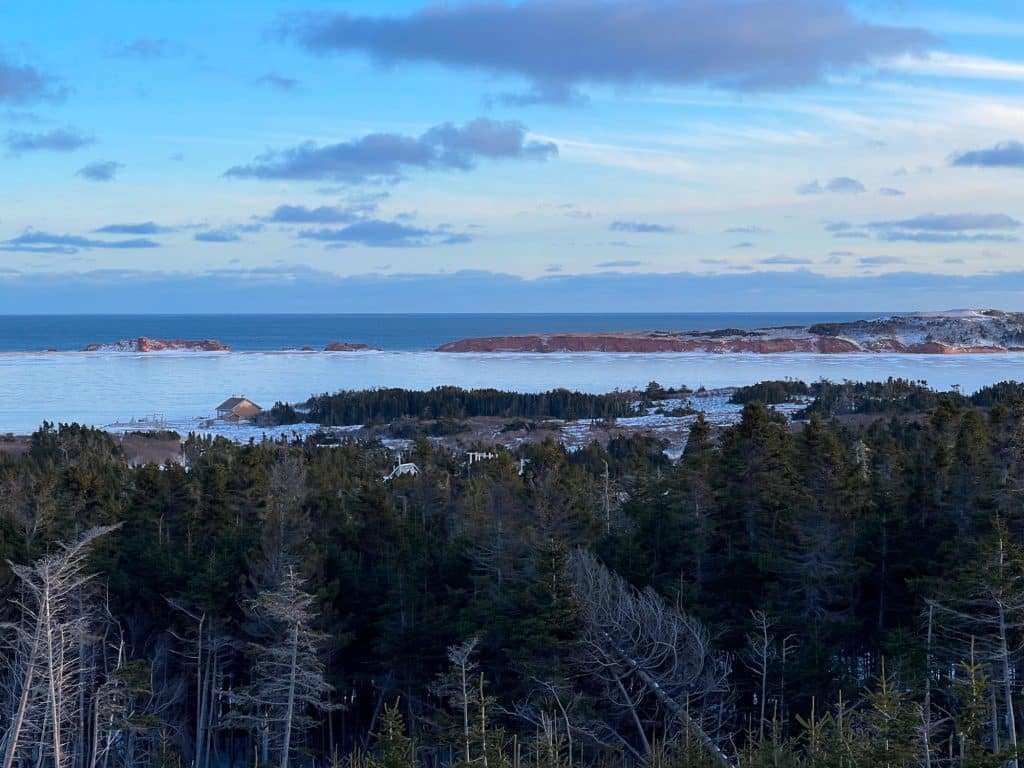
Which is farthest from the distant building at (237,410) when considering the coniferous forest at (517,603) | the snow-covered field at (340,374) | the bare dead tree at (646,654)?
the bare dead tree at (646,654)

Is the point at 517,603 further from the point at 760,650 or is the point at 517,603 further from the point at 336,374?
the point at 336,374

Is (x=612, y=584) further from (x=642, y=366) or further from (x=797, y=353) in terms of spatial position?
(x=797, y=353)

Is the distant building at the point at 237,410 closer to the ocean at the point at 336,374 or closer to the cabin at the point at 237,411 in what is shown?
the cabin at the point at 237,411

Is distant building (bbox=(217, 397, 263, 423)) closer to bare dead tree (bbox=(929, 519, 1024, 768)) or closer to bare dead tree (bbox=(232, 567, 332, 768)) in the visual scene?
bare dead tree (bbox=(232, 567, 332, 768))

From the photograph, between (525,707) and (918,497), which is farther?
(918,497)

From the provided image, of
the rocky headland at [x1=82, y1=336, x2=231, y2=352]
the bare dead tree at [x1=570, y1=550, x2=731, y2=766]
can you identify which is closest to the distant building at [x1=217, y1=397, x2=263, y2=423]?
the bare dead tree at [x1=570, y1=550, x2=731, y2=766]

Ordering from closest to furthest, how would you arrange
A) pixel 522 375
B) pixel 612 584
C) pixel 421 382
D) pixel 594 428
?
pixel 612 584, pixel 594 428, pixel 421 382, pixel 522 375

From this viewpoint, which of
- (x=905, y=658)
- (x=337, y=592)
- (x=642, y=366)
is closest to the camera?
(x=905, y=658)

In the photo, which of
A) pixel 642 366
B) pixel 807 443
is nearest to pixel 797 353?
pixel 642 366
